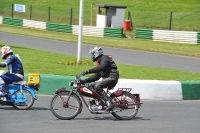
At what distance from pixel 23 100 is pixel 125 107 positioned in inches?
92.8

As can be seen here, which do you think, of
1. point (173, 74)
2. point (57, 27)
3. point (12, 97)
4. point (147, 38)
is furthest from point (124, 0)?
point (12, 97)

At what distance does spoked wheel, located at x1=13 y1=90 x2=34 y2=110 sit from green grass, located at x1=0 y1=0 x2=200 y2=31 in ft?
108

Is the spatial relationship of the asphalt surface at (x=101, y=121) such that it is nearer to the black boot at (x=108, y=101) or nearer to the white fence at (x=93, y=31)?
the black boot at (x=108, y=101)

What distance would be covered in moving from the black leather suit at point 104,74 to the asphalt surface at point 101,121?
70cm


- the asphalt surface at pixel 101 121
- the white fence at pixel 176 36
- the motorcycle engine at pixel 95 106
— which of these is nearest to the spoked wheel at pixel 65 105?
the asphalt surface at pixel 101 121

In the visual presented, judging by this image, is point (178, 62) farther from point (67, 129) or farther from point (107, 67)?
point (67, 129)

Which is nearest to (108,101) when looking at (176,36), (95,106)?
(95,106)

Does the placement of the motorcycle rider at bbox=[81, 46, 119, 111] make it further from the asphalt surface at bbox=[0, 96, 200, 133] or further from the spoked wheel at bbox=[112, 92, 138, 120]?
the asphalt surface at bbox=[0, 96, 200, 133]

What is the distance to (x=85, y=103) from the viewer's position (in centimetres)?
1141

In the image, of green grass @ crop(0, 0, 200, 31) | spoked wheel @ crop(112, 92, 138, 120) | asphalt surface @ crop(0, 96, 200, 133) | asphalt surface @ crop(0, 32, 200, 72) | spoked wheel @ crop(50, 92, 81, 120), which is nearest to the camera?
asphalt surface @ crop(0, 96, 200, 133)

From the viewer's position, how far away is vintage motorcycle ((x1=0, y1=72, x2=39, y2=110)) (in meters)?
12.2

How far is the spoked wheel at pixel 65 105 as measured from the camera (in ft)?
36.9

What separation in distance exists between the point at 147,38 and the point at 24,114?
2712cm

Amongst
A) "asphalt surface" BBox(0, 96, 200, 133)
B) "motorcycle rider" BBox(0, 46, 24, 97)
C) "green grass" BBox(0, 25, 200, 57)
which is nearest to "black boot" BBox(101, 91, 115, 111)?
"asphalt surface" BBox(0, 96, 200, 133)
